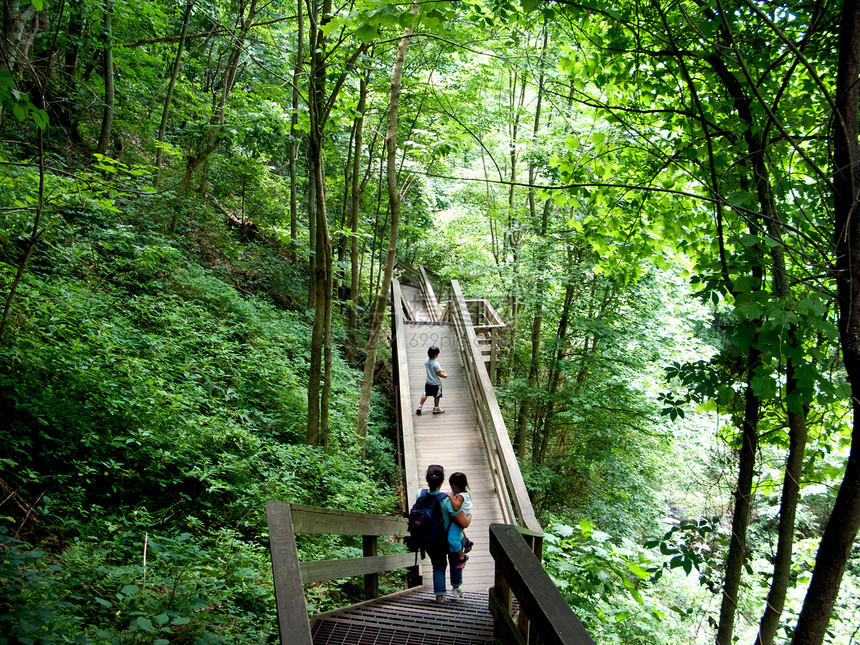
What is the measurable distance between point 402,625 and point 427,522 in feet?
3.55

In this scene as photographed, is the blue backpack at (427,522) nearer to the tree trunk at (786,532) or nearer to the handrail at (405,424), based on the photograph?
the tree trunk at (786,532)

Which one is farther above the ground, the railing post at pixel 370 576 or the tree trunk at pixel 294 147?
the tree trunk at pixel 294 147

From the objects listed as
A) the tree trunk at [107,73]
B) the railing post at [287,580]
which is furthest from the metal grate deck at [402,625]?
the tree trunk at [107,73]

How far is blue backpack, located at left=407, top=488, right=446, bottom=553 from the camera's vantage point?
4.32 m

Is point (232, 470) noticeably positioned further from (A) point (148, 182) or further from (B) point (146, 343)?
(A) point (148, 182)

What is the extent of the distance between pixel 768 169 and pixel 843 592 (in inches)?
324

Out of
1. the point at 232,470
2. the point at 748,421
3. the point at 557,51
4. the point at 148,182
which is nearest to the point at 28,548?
the point at 232,470

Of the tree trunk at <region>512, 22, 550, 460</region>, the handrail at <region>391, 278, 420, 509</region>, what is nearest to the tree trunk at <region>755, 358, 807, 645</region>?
the handrail at <region>391, 278, 420, 509</region>

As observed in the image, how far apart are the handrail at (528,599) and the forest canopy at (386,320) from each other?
0.96 m

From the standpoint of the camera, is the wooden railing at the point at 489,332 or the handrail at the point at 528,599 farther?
the wooden railing at the point at 489,332

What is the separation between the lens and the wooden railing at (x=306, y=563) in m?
1.63

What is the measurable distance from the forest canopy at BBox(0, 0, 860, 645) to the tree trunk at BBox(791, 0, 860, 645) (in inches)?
0.4

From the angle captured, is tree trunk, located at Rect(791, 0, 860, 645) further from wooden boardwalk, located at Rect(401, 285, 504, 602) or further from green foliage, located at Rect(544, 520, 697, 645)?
wooden boardwalk, located at Rect(401, 285, 504, 602)

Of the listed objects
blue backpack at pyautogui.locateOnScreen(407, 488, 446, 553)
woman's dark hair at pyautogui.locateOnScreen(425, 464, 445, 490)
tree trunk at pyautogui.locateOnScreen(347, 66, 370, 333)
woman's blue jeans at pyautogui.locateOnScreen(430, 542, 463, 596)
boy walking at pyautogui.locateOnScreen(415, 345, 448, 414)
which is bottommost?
woman's blue jeans at pyautogui.locateOnScreen(430, 542, 463, 596)
